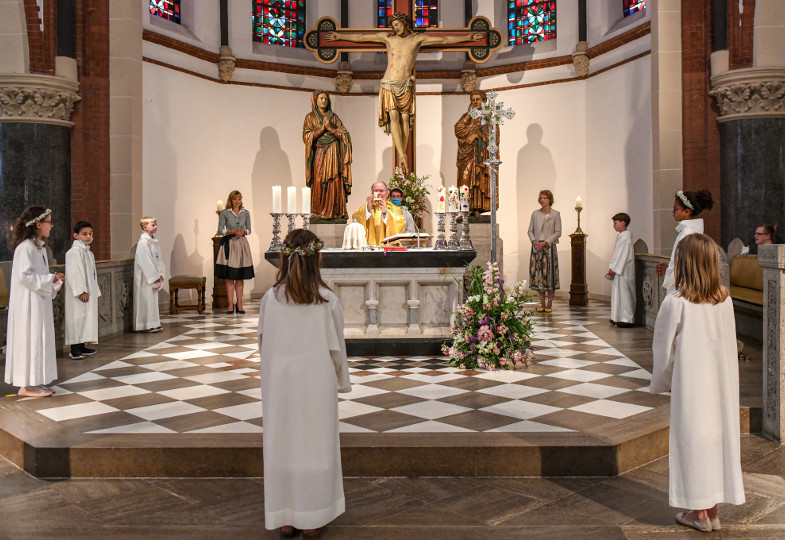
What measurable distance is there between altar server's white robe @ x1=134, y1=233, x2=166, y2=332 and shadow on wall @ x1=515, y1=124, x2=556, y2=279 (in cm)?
785

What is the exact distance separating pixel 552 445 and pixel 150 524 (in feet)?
7.33

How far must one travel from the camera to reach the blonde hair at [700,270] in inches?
139

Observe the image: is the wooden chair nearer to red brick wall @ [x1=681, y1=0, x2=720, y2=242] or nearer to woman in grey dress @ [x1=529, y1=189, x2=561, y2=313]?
woman in grey dress @ [x1=529, y1=189, x2=561, y2=313]

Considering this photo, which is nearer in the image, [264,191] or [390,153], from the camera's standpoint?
[264,191]

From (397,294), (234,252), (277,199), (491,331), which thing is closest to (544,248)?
(397,294)

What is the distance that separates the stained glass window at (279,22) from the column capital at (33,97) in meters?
5.41

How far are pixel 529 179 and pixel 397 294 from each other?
7.98m

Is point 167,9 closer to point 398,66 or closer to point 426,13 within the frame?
point 398,66

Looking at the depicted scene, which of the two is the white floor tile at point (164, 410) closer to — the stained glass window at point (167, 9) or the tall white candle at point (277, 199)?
the tall white candle at point (277, 199)

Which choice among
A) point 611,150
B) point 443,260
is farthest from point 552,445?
point 611,150

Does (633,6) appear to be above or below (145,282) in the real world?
above

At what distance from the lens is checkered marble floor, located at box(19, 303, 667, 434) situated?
16.7 ft

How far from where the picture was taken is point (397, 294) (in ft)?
26.6

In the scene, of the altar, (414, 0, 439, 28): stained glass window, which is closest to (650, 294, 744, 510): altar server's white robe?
the altar
